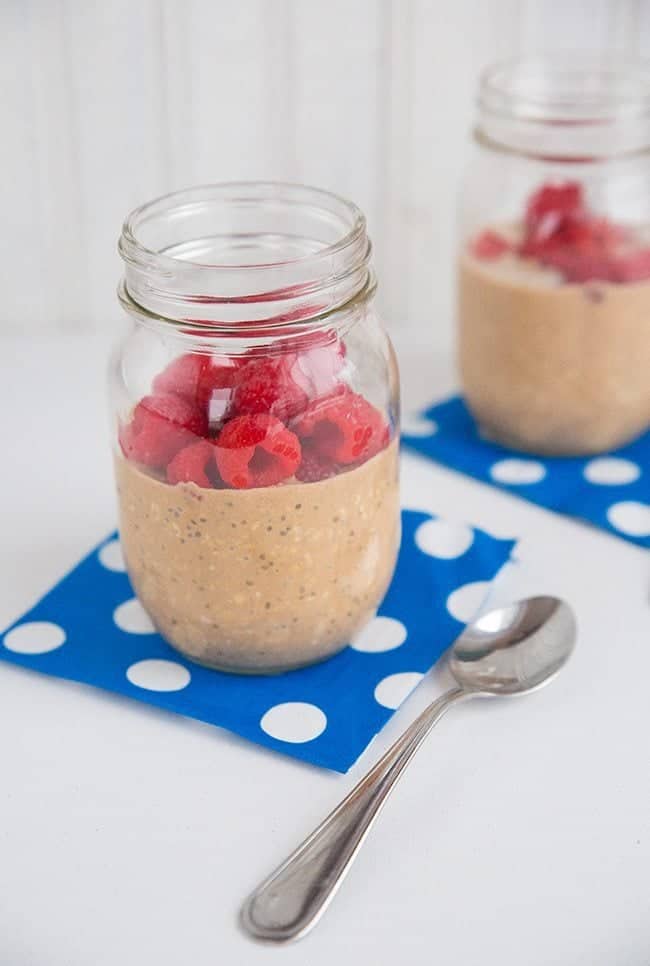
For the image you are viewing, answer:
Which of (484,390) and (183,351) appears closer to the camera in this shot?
(183,351)

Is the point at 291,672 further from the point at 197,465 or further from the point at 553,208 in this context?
the point at 553,208

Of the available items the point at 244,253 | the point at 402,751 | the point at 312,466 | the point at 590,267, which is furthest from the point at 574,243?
the point at 402,751

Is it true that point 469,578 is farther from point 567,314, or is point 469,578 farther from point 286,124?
Result: point 286,124

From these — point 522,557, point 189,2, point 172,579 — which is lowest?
point 522,557

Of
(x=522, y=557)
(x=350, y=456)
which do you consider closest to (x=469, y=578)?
(x=522, y=557)

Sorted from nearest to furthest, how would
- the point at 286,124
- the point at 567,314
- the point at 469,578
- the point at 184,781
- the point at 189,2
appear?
the point at 184,781, the point at 469,578, the point at 567,314, the point at 189,2, the point at 286,124

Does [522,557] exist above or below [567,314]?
below

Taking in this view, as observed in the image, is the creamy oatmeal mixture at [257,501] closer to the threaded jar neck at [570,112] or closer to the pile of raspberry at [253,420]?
the pile of raspberry at [253,420]
